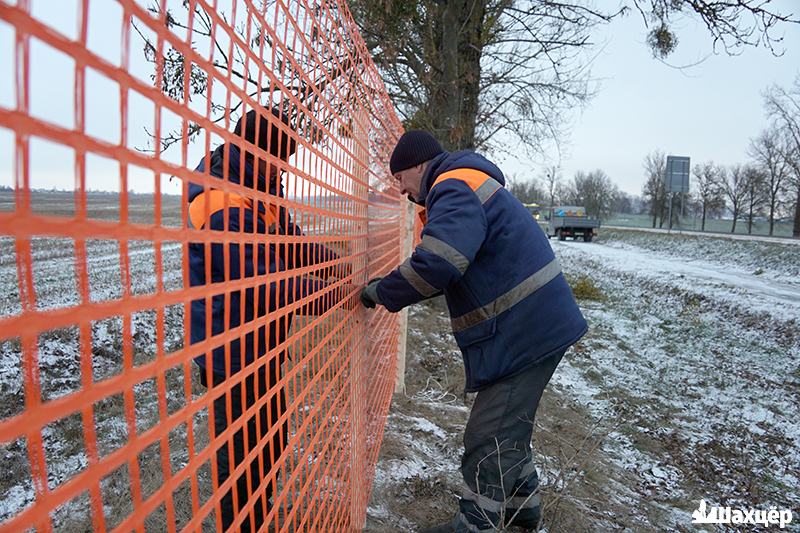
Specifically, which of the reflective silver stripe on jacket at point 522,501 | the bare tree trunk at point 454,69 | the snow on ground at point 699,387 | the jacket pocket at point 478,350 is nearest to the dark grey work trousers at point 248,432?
the jacket pocket at point 478,350

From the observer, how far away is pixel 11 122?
1.45 ft

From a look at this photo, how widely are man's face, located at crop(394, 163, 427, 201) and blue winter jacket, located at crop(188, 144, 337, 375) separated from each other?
0.90 m

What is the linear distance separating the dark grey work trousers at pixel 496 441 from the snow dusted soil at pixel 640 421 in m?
0.24

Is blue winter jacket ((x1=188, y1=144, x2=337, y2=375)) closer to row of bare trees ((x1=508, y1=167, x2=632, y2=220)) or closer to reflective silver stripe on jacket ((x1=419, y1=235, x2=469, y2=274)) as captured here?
reflective silver stripe on jacket ((x1=419, y1=235, x2=469, y2=274))

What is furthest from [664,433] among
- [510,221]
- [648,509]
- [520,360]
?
[510,221]

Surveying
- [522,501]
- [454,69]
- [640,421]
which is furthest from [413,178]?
[454,69]

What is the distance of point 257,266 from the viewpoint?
43.5 inches

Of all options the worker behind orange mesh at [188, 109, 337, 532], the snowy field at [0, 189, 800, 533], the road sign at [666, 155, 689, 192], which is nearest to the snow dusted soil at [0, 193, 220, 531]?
the snowy field at [0, 189, 800, 533]

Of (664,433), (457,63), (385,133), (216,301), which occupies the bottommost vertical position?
(664,433)

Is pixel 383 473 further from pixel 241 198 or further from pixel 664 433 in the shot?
pixel 664 433

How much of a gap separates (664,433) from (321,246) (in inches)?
179

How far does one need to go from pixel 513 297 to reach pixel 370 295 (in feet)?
2.18

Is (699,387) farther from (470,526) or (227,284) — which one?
(227,284)

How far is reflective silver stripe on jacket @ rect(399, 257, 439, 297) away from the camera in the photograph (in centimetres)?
199
